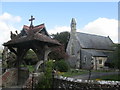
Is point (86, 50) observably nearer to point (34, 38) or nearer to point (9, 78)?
point (9, 78)

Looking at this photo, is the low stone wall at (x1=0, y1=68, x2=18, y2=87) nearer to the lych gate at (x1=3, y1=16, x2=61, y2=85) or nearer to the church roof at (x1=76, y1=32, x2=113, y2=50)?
the lych gate at (x1=3, y1=16, x2=61, y2=85)

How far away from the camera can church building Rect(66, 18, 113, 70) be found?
36.2 m

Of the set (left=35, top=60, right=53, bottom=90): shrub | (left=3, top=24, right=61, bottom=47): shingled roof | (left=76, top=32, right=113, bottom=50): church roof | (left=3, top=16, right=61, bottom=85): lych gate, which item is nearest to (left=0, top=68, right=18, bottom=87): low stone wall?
(left=3, top=16, right=61, bottom=85): lych gate

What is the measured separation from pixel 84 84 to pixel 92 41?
32.6m

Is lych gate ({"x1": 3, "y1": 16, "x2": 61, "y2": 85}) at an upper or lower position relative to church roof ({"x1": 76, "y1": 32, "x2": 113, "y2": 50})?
lower

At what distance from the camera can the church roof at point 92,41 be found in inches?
1534

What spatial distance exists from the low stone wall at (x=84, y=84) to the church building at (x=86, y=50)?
25.5 meters

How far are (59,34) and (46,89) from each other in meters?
40.8

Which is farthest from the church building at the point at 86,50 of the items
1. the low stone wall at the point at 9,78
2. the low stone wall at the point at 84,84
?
the low stone wall at the point at 84,84

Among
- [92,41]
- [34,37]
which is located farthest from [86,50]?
[34,37]

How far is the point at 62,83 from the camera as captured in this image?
414 inches

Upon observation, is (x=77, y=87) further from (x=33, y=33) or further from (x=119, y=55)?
(x=119, y=55)

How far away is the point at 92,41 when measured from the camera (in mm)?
41188

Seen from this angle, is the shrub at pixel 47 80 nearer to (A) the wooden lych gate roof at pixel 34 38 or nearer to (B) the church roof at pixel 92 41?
(A) the wooden lych gate roof at pixel 34 38
